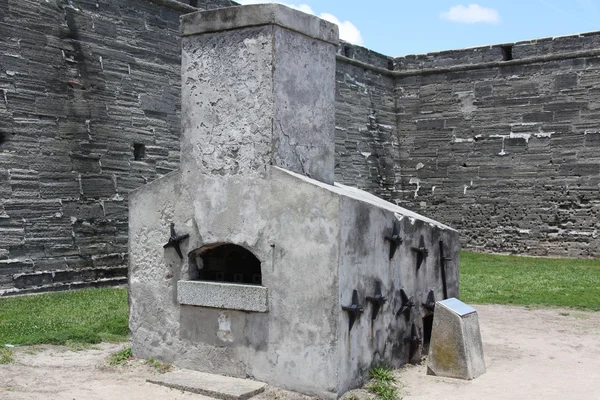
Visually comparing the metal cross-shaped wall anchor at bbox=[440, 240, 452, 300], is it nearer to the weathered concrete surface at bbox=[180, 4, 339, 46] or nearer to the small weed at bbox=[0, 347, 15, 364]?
the weathered concrete surface at bbox=[180, 4, 339, 46]

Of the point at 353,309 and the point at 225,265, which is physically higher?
the point at 225,265

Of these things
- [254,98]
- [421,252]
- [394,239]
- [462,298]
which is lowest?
[462,298]

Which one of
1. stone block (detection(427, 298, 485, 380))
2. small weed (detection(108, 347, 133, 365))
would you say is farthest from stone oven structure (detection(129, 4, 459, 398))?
stone block (detection(427, 298, 485, 380))

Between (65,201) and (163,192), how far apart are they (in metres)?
5.14

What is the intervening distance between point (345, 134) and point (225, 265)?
34.6 ft

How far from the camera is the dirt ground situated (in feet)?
16.1

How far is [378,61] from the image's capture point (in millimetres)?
17031

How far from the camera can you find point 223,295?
207 inches

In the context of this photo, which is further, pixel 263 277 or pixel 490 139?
pixel 490 139

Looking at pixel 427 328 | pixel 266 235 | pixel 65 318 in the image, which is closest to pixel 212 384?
pixel 266 235

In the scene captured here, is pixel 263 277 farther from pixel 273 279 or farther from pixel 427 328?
pixel 427 328

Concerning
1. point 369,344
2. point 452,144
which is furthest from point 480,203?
point 369,344

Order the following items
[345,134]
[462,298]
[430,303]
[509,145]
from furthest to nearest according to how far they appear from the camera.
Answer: [345,134], [509,145], [462,298], [430,303]

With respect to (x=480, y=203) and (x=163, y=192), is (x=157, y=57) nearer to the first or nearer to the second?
(x=163, y=192)
